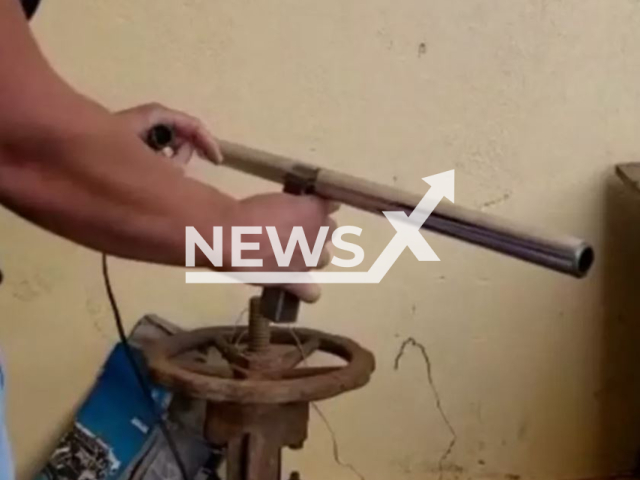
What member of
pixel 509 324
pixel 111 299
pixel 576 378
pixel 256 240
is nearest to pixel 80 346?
pixel 111 299

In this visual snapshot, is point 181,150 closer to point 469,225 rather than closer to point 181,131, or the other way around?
point 181,131

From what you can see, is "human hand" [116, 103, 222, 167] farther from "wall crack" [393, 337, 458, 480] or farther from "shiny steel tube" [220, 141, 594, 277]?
"wall crack" [393, 337, 458, 480]

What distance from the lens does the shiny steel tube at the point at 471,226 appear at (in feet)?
2.59

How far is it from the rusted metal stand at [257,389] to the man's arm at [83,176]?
455 mm

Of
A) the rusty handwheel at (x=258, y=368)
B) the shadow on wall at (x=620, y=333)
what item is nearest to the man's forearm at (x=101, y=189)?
the rusty handwheel at (x=258, y=368)

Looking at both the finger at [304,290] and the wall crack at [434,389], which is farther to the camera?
the wall crack at [434,389]

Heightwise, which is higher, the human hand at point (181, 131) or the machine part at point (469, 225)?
the human hand at point (181, 131)

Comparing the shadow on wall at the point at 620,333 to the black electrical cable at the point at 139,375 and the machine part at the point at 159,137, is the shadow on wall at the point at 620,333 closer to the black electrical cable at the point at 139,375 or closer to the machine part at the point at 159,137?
the black electrical cable at the point at 139,375

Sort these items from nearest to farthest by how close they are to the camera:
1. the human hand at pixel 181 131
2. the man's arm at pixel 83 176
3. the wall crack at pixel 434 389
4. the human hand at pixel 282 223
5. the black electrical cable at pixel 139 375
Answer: the man's arm at pixel 83 176
the human hand at pixel 282 223
the human hand at pixel 181 131
the black electrical cable at pixel 139 375
the wall crack at pixel 434 389

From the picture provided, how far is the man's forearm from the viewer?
70 cm

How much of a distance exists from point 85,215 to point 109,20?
840 millimetres

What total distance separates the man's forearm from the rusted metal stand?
1.49ft

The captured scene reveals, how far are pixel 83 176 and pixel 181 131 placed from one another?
459 mm

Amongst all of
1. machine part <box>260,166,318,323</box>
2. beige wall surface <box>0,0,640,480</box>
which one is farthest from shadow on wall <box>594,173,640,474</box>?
machine part <box>260,166,318,323</box>
